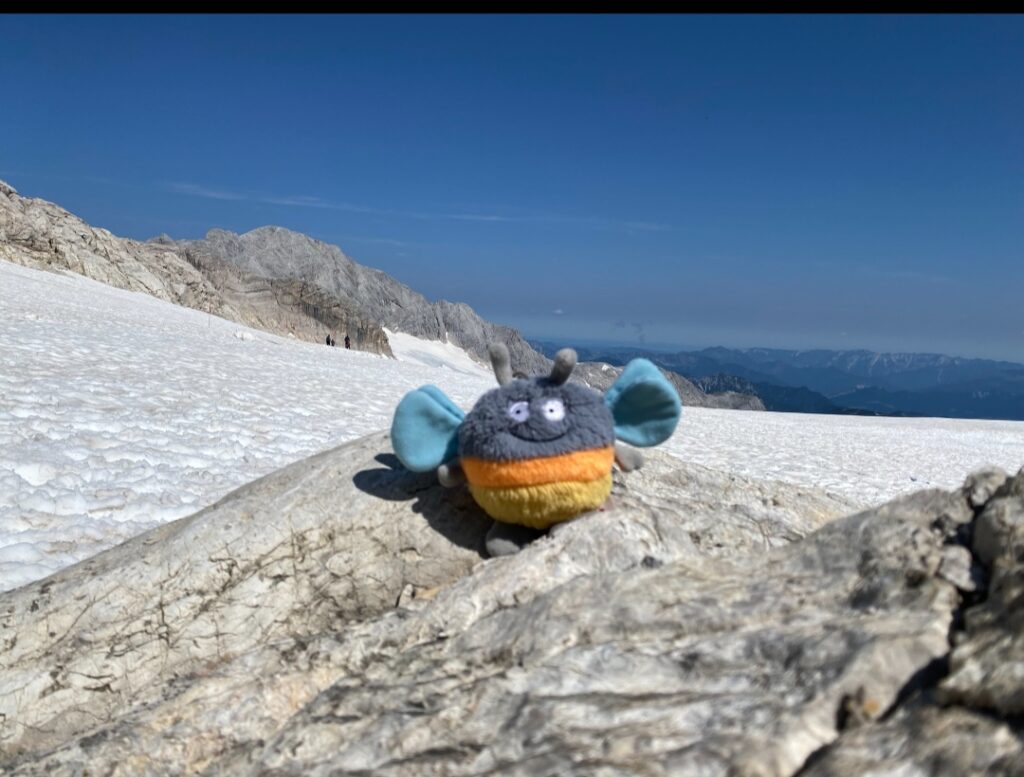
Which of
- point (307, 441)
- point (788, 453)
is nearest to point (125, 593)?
point (307, 441)

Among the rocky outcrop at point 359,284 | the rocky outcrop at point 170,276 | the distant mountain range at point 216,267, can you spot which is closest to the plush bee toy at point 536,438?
the distant mountain range at point 216,267

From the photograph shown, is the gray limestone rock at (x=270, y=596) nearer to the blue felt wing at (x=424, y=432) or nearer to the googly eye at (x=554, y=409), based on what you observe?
the blue felt wing at (x=424, y=432)

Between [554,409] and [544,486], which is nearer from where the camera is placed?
[544,486]

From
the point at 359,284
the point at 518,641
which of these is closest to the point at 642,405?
the point at 518,641

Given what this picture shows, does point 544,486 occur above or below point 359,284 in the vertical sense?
below

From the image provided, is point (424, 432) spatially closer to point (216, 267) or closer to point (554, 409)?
point (554, 409)

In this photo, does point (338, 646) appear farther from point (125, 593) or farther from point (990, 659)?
point (990, 659)

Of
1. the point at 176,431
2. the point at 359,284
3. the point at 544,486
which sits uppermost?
the point at 359,284

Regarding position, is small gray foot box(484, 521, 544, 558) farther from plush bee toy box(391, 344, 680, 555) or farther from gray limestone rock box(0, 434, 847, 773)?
gray limestone rock box(0, 434, 847, 773)
